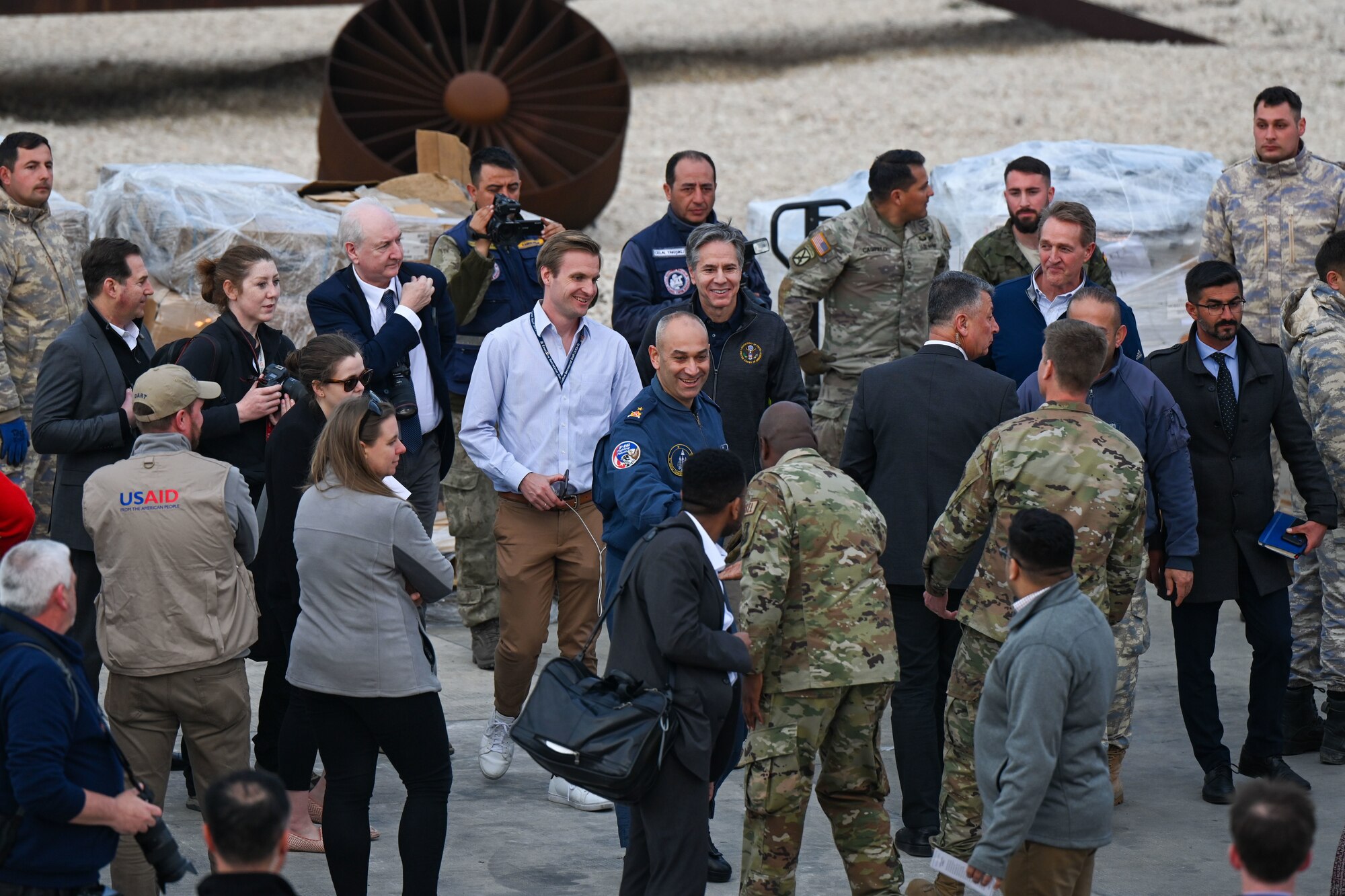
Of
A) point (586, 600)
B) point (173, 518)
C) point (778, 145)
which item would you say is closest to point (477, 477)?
point (586, 600)

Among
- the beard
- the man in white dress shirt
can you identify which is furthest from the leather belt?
the beard

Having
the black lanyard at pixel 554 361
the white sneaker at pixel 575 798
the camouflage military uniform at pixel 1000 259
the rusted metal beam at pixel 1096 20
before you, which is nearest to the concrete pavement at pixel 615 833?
the white sneaker at pixel 575 798

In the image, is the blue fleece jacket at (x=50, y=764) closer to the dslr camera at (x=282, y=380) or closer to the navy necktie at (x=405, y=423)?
the dslr camera at (x=282, y=380)

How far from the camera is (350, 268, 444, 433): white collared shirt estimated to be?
5.48m

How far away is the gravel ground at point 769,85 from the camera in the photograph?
1570 centimetres

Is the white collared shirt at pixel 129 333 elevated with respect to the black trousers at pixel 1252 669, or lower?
elevated

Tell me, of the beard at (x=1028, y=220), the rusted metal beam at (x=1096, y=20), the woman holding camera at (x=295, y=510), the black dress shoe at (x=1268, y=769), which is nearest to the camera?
the woman holding camera at (x=295, y=510)

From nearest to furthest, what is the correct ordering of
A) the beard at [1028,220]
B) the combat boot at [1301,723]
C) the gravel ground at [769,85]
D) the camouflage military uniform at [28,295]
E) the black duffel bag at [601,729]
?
the black duffel bag at [601,729]
the combat boot at [1301,723]
the camouflage military uniform at [28,295]
the beard at [1028,220]
the gravel ground at [769,85]

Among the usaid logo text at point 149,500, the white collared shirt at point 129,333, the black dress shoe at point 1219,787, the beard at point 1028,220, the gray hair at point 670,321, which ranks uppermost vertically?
the beard at point 1028,220

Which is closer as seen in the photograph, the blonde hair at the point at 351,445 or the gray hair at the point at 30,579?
the gray hair at the point at 30,579

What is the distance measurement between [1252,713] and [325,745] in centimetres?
321

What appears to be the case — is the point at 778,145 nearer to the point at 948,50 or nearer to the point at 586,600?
the point at 948,50

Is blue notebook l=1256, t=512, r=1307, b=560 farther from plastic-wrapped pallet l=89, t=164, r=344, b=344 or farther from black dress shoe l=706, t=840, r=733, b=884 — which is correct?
plastic-wrapped pallet l=89, t=164, r=344, b=344

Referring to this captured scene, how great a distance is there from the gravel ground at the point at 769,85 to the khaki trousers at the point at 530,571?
313 inches
